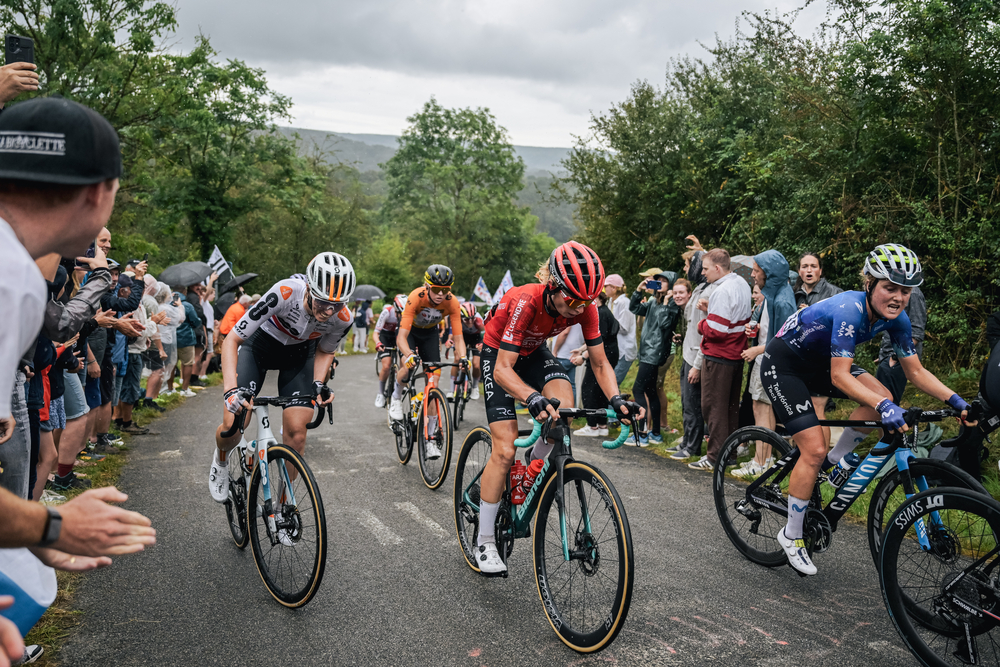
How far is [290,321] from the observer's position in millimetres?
4988

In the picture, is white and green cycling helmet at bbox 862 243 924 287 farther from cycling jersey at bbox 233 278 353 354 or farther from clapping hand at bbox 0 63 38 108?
clapping hand at bbox 0 63 38 108

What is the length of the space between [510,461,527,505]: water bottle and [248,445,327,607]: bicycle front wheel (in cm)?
121

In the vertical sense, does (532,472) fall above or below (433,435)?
above

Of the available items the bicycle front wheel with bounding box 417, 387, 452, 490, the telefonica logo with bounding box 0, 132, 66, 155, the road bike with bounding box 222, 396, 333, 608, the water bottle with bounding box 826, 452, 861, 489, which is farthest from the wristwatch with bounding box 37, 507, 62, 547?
the bicycle front wheel with bounding box 417, 387, 452, 490

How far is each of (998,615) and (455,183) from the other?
5881cm

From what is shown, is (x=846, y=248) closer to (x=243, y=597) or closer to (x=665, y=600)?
(x=665, y=600)

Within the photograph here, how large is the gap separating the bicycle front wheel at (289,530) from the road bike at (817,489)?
3070 millimetres

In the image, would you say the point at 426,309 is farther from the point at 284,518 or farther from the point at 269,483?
the point at 284,518

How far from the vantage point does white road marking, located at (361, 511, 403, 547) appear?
17.5 ft

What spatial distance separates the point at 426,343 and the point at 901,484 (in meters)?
6.13

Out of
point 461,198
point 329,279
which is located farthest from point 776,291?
point 461,198

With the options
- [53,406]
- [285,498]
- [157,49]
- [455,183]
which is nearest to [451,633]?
[285,498]

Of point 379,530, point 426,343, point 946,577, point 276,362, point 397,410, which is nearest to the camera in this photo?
point 946,577

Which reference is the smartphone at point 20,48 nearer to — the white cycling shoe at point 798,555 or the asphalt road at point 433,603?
the asphalt road at point 433,603
